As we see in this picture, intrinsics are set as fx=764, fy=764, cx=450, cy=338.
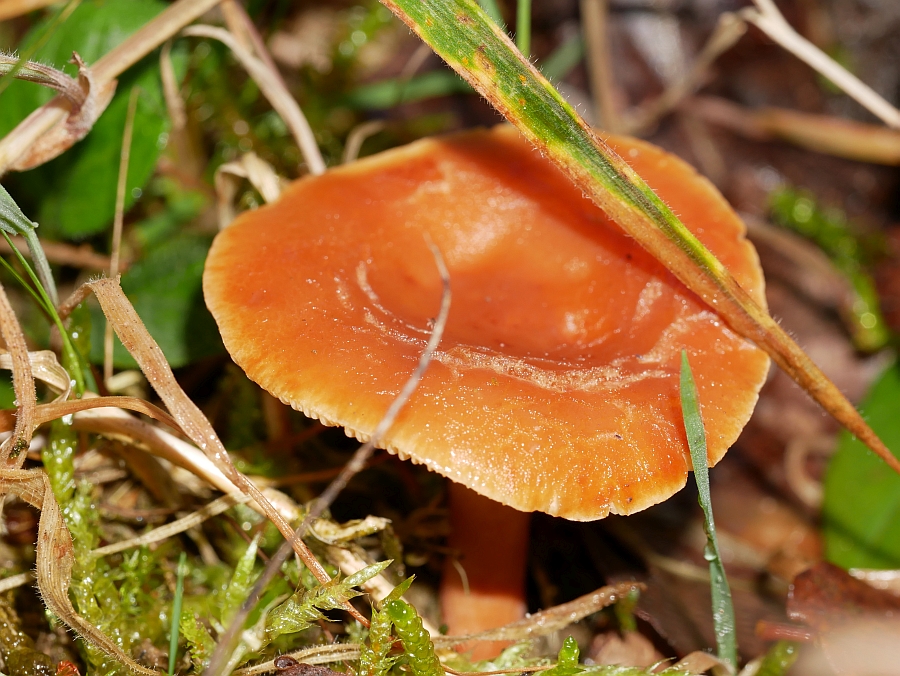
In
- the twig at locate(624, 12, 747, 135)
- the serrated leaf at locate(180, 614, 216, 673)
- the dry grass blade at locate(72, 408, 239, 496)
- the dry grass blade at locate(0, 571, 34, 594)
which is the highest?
the twig at locate(624, 12, 747, 135)

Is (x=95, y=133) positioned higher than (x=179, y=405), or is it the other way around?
(x=95, y=133)

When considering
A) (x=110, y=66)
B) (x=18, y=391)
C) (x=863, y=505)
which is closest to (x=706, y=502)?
(x=863, y=505)

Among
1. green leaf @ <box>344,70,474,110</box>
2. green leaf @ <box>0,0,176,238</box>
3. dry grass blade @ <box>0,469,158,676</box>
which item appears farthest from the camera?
green leaf @ <box>344,70,474,110</box>

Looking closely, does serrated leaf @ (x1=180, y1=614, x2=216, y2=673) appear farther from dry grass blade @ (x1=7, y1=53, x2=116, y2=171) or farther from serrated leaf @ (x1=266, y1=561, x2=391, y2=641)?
dry grass blade @ (x1=7, y1=53, x2=116, y2=171)

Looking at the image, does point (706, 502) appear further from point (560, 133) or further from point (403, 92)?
point (403, 92)

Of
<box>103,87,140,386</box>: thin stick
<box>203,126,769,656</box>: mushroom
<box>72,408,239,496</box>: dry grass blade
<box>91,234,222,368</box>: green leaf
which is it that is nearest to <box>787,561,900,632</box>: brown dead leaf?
<box>203,126,769,656</box>: mushroom

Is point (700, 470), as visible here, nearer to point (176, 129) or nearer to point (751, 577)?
point (751, 577)

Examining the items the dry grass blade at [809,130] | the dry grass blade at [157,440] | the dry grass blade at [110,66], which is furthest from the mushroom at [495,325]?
the dry grass blade at [809,130]

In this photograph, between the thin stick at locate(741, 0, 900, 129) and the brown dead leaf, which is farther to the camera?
the thin stick at locate(741, 0, 900, 129)
